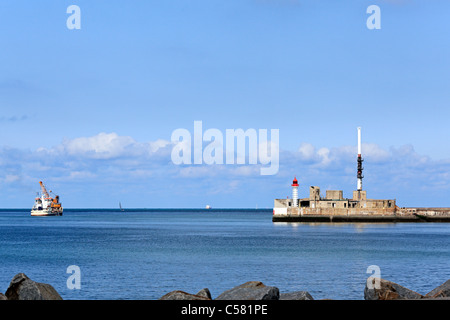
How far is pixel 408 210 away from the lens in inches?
5704

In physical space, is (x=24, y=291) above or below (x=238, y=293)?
below

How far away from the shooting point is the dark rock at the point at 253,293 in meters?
16.4

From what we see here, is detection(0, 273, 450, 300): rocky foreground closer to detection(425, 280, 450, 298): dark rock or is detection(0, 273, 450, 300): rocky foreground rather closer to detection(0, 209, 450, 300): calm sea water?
detection(425, 280, 450, 298): dark rock

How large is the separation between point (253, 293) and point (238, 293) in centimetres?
57

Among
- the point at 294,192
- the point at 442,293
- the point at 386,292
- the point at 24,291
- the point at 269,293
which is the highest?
the point at 294,192

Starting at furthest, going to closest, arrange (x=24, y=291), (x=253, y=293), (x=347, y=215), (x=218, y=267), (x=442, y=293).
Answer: (x=347, y=215) < (x=218, y=267) < (x=442, y=293) < (x=24, y=291) < (x=253, y=293)

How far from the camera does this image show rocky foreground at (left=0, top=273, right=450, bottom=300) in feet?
54.3

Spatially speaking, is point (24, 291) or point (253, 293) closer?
point (253, 293)

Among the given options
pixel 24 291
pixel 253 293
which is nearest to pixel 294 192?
pixel 24 291

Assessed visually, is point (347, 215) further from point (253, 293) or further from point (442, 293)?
point (253, 293)

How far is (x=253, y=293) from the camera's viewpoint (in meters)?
16.7
